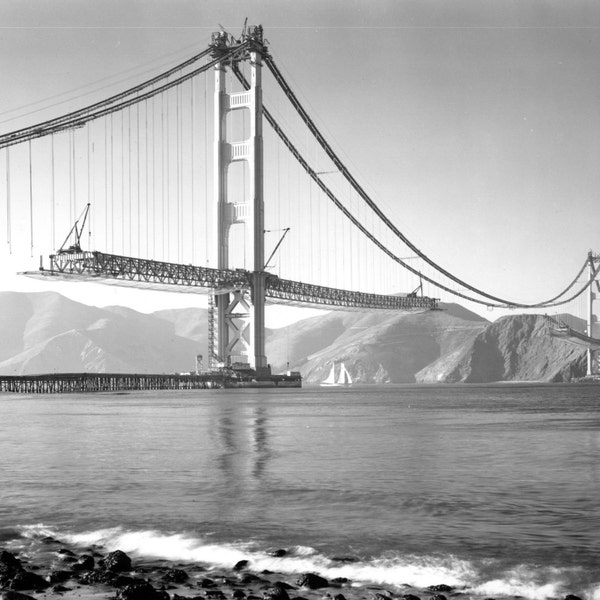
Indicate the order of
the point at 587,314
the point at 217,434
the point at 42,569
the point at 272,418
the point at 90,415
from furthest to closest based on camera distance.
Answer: the point at 587,314
the point at 90,415
the point at 272,418
the point at 217,434
the point at 42,569

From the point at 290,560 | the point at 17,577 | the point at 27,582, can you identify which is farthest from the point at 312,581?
the point at 17,577

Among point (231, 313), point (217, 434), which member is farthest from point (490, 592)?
point (231, 313)

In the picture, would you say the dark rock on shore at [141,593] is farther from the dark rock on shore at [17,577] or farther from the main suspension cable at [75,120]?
the main suspension cable at [75,120]

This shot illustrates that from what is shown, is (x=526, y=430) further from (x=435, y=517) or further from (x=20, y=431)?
(x=435, y=517)

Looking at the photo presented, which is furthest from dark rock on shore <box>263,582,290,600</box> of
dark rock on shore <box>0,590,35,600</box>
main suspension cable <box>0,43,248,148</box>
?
main suspension cable <box>0,43,248,148</box>

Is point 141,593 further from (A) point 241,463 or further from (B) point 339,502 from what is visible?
(A) point 241,463

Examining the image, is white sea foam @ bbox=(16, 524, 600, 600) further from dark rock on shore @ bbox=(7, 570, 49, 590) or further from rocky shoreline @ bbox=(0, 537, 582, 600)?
dark rock on shore @ bbox=(7, 570, 49, 590)
